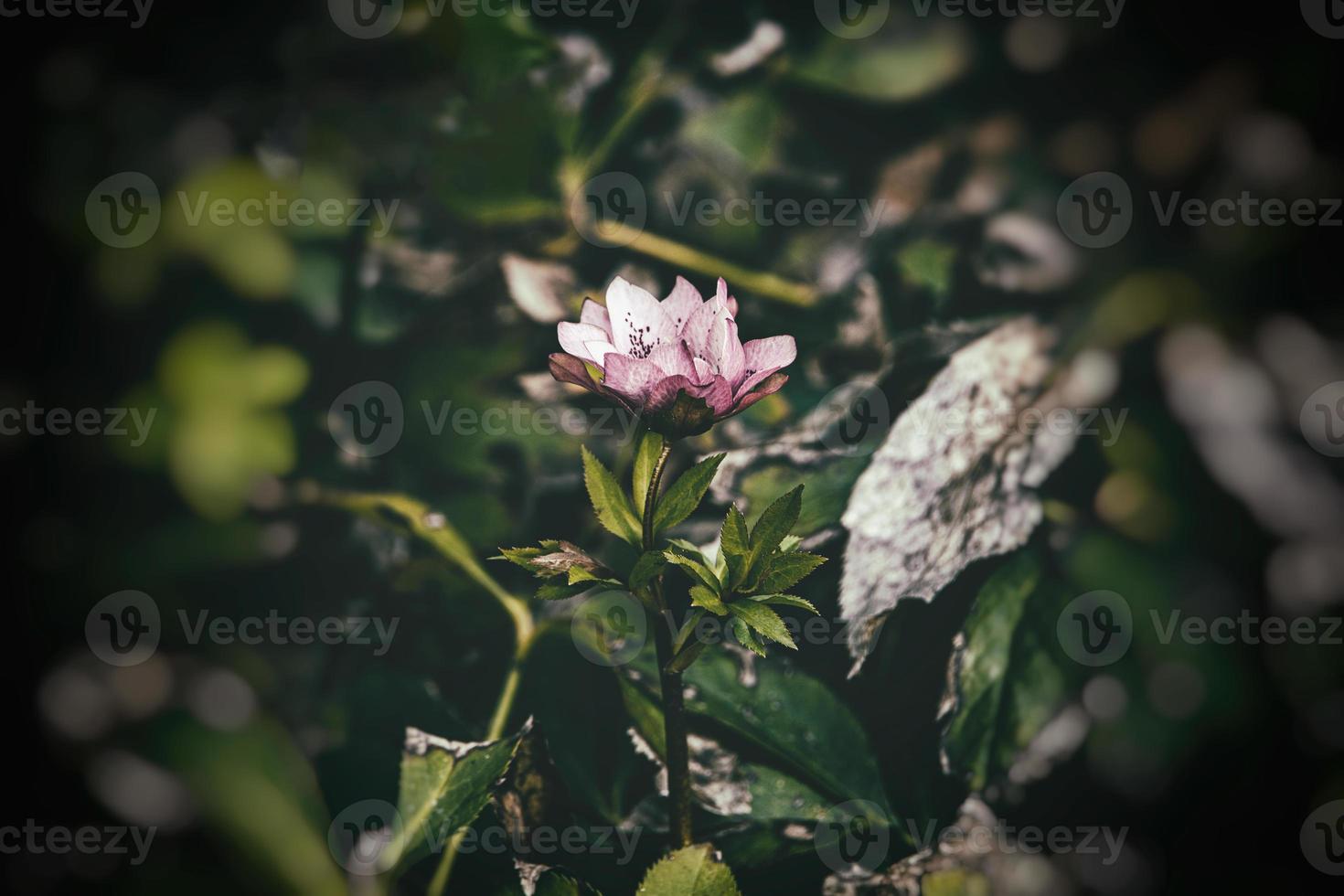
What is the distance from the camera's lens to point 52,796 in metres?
0.82

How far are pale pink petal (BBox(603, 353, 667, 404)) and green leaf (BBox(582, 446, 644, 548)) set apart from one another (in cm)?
8

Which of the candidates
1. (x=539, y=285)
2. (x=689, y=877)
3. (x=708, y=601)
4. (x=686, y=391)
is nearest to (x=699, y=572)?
(x=708, y=601)

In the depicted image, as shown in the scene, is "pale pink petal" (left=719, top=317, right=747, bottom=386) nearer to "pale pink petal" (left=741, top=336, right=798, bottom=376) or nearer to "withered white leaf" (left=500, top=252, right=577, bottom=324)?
"pale pink petal" (left=741, top=336, right=798, bottom=376)

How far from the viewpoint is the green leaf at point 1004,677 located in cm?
77

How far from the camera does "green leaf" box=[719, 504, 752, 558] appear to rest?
2.09 ft

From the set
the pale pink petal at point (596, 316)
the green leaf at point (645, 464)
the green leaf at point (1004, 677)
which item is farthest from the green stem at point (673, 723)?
the green leaf at point (1004, 677)

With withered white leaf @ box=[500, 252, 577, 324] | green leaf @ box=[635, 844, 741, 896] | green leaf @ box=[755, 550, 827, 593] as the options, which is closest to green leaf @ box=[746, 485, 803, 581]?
green leaf @ box=[755, 550, 827, 593]

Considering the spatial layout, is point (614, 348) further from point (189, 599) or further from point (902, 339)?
point (189, 599)

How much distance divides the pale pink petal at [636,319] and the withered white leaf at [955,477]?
25 cm

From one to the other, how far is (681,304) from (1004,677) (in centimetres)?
45

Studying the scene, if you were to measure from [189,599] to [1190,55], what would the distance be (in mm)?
1128

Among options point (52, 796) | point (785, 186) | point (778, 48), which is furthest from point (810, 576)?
point (52, 796)

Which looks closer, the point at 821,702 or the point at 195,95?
the point at 821,702

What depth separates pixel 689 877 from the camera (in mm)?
689
